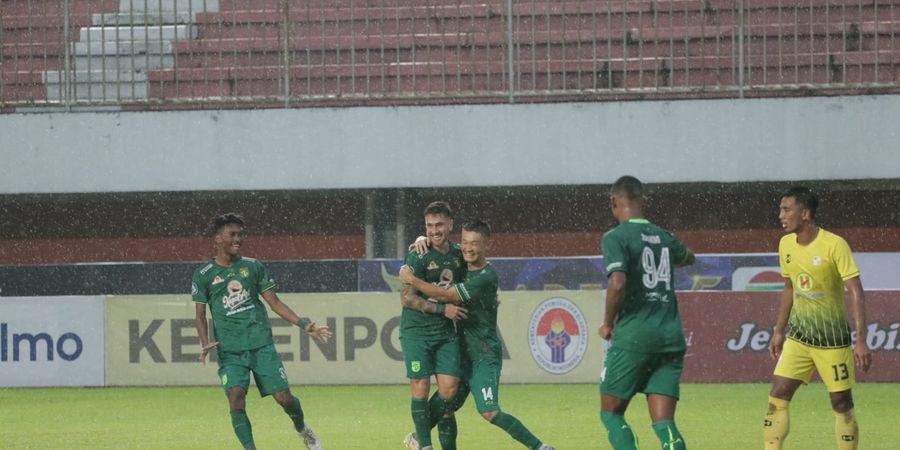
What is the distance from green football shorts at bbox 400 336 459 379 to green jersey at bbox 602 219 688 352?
2173 millimetres

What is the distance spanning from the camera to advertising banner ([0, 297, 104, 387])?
18078 millimetres

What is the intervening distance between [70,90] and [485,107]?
5.69 meters

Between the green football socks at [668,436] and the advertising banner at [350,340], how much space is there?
971 cm

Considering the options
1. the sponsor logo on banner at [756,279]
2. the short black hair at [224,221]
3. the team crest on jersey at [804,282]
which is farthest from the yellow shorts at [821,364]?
the sponsor logo on banner at [756,279]

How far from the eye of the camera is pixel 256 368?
10.3 metres

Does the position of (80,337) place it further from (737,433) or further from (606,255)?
(606,255)

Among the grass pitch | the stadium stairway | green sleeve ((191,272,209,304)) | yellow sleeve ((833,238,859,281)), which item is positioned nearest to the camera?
yellow sleeve ((833,238,859,281))

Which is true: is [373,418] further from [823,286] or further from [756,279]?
[756,279]

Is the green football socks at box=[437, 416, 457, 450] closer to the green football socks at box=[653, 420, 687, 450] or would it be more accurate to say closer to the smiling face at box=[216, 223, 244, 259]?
the smiling face at box=[216, 223, 244, 259]

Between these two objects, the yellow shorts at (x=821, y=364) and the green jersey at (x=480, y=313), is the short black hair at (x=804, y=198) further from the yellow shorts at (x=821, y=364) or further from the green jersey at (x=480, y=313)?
the green jersey at (x=480, y=313)

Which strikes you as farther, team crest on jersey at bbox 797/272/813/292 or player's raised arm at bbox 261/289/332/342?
player's raised arm at bbox 261/289/332/342

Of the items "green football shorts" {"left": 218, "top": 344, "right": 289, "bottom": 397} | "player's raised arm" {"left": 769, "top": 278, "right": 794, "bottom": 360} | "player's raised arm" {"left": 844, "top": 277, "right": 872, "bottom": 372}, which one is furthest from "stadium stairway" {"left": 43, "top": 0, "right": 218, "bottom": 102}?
"player's raised arm" {"left": 844, "top": 277, "right": 872, "bottom": 372}

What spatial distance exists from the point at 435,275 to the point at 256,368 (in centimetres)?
149

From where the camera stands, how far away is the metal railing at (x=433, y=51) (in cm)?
1911
